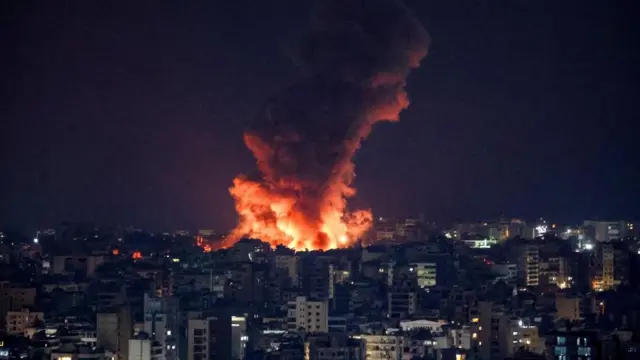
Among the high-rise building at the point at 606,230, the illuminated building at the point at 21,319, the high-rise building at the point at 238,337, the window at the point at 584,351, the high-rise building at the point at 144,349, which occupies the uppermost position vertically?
the high-rise building at the point at 606,230

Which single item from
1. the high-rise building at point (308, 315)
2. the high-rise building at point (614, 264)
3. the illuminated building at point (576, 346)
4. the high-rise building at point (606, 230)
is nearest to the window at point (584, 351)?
the illuminated building at point (576, 346)

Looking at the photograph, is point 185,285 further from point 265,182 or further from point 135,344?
point 135,344

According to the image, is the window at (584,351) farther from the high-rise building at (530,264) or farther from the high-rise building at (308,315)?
the high-rise building at (530,264)

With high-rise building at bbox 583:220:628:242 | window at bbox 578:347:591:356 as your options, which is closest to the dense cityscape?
window at bbox 578:347:591:356

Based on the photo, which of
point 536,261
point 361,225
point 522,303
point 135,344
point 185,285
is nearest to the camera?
point 135,344

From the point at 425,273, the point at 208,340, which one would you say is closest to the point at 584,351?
the point at 208,340

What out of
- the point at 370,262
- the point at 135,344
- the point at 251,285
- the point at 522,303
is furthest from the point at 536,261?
the point at 135,344
